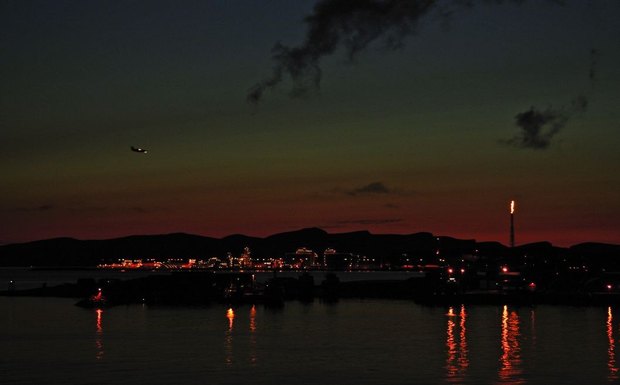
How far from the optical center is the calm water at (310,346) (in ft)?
174

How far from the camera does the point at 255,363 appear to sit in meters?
58.9

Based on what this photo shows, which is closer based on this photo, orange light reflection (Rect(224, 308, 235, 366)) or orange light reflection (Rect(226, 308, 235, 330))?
orange light reflection (Rect(224, 308, 235, 366))

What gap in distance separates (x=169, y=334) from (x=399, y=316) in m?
33.5

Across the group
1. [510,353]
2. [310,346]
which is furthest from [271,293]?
[510,353]

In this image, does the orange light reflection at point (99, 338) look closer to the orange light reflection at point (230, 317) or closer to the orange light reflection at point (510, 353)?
the orange light reflection at point (230, 317)

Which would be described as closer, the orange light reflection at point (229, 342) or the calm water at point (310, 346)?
the calm water at point (310, 346)

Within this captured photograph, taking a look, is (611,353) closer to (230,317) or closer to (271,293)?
(230,317)

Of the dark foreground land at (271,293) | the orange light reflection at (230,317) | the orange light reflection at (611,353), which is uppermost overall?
the dark foreground land at (271,293)

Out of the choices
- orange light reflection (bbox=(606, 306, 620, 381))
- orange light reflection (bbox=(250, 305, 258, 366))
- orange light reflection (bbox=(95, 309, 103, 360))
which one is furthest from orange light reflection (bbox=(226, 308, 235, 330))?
orange light reflection (bbox=(606, 306, 620, 381))

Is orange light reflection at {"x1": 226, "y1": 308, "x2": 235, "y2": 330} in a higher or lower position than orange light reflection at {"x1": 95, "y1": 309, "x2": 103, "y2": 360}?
higher

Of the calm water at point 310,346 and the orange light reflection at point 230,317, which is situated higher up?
the orange light reflection at point 230,317

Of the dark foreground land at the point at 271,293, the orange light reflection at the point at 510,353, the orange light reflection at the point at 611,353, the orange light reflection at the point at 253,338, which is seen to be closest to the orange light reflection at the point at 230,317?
the orange light reflection at the point at 253,338

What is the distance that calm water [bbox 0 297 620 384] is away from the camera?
5293 cm

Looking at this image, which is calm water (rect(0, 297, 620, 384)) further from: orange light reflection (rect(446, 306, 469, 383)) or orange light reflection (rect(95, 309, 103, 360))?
orange light reflection (rect(95, 309, 103, 360))
